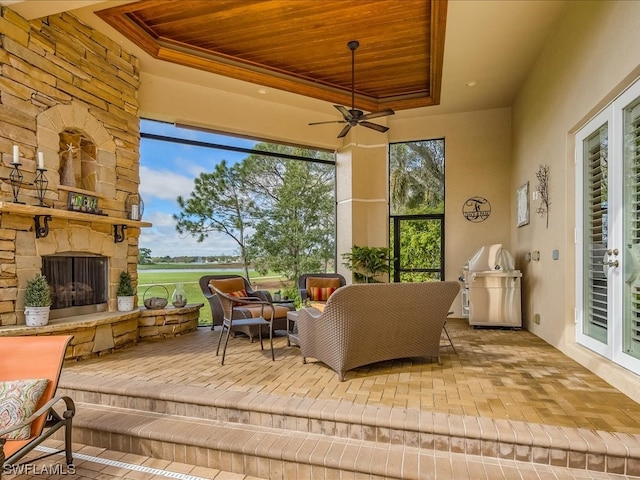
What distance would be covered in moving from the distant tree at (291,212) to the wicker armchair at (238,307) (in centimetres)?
153

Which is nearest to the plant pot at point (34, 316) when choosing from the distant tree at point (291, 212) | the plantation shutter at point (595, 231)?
the distant tree at point (291, 212)

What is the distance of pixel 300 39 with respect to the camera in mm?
5023

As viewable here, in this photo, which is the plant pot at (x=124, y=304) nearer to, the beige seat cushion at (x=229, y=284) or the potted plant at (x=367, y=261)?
the beige seat cushion at (x=229, y=284)

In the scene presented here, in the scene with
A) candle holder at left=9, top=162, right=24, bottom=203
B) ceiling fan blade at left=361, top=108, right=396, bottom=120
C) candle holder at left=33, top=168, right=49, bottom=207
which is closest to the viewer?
candle holder at left=9, top=162, right=24, bottom=203

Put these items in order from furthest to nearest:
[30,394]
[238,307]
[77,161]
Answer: [238,307]
[77,161]
[30,394]

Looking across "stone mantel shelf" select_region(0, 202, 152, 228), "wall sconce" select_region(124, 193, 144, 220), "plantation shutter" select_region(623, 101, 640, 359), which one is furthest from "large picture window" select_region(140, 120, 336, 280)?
"plantation shutter" select_region(623, 101, 640, 359)

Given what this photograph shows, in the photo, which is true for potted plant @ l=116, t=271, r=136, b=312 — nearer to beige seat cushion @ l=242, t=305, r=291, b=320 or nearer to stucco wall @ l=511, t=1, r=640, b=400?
beige seat cushion @ l=242, t=305, r=291, b=320

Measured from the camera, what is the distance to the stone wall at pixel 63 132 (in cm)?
373

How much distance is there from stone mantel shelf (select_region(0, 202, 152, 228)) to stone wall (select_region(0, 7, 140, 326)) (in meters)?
0.02

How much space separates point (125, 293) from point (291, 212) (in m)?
3.50

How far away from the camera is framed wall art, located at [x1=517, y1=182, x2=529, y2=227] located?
18.5 feet

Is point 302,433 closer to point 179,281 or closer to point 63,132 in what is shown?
point 63,132

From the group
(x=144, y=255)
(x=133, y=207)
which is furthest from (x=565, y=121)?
(x=144, y=255)

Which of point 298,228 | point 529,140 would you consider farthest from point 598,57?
point 298,228
